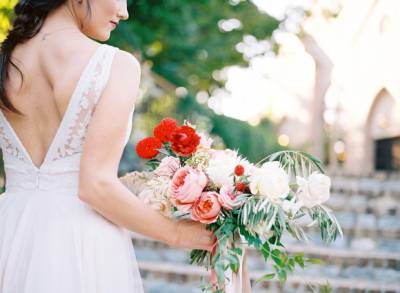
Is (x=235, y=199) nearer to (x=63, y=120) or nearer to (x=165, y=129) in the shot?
(x=165, y=129)

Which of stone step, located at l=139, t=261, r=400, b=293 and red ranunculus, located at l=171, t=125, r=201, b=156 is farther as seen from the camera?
stone step, located at l=139, t=261, r=400, b=293

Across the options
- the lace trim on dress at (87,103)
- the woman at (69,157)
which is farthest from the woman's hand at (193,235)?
the lace trim on dress at (87,103)

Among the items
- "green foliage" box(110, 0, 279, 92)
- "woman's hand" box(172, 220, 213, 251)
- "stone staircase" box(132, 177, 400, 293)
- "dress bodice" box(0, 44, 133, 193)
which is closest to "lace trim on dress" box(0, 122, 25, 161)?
"dress bodice" box(0, 44, 133, 193)

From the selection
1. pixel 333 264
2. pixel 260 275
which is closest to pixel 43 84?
pixel 260 275

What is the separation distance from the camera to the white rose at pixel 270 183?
1.50m

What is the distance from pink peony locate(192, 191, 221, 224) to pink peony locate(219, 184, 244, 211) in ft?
0.05

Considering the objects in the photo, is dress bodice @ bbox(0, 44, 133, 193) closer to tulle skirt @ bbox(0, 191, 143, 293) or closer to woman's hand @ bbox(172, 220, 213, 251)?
tulle skirt @ bbox(0, 191, 143, 293)

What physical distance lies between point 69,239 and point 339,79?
1660cm

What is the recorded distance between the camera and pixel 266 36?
9852mm

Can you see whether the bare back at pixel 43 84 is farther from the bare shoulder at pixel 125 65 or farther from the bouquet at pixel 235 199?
the bouquet at pixel 235 199

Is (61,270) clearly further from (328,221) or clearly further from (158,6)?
(158,6)

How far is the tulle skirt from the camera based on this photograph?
149 cm

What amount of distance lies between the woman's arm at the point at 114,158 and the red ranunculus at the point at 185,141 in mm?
194

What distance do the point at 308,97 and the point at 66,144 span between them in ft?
69.7
